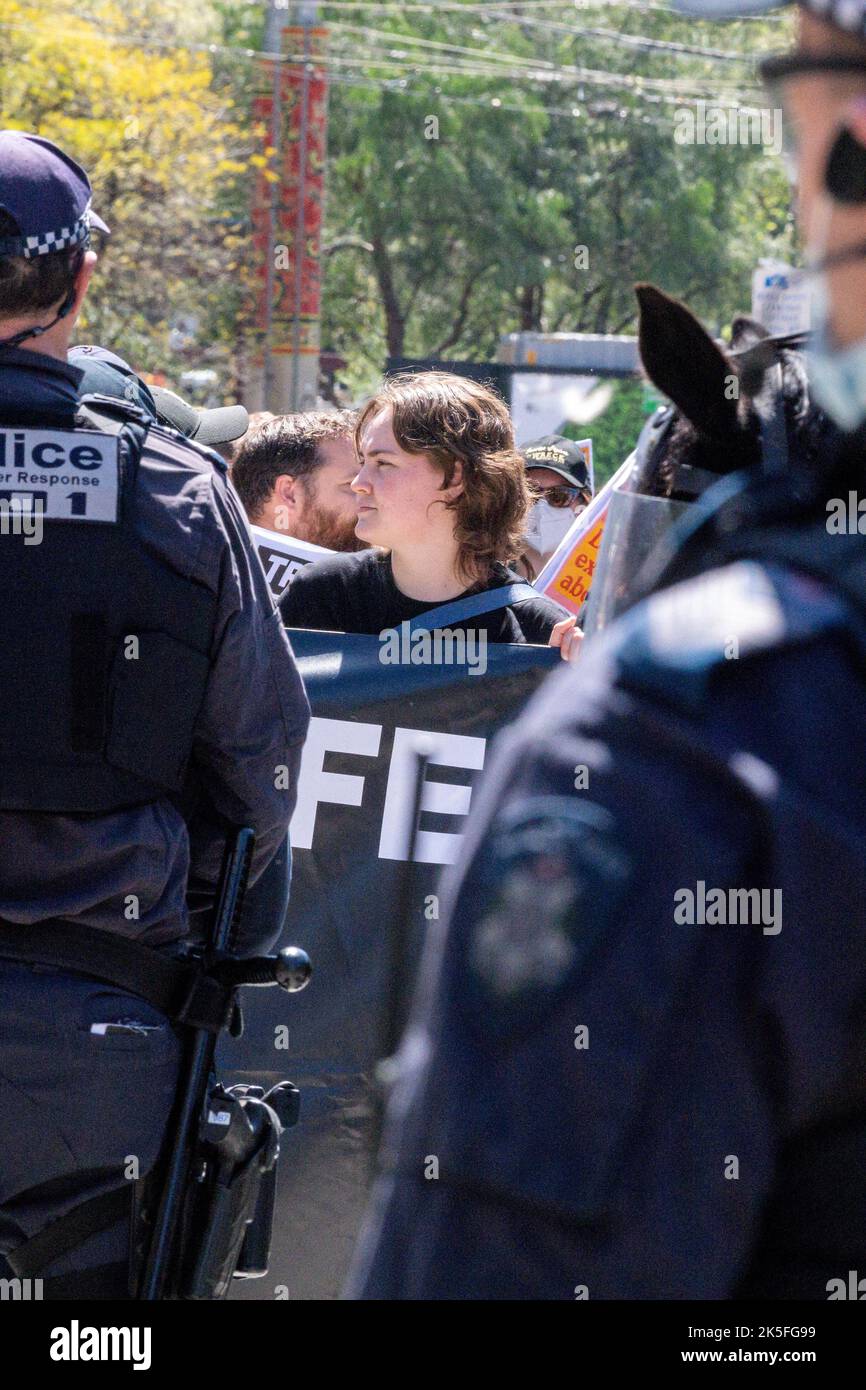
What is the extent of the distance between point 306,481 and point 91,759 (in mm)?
2572

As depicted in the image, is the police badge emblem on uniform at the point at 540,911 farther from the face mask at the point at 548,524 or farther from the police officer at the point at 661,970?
the face mask at the point at 548,524

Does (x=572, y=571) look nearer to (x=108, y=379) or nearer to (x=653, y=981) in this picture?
(x=108, y=379)

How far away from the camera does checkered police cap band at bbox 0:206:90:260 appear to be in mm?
2434

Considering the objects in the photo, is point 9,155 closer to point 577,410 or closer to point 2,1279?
point 2,1279

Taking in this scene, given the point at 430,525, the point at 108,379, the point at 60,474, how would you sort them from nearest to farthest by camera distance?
the point at 60,474 < the point at 108,379 < the point at 430,525

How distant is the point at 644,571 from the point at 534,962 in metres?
0.41

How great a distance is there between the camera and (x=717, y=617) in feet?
2.95

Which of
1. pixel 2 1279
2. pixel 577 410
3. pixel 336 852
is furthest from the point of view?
pixel 577 410

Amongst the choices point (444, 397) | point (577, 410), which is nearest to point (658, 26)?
point (577, 410)

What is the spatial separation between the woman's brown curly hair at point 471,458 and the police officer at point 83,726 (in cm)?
136

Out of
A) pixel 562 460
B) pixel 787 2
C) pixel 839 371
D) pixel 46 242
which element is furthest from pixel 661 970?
pixel 562 460

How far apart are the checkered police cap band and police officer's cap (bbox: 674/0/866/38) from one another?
1.56m

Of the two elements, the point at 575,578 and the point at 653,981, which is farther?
the point at 575,578

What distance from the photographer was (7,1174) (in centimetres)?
238
